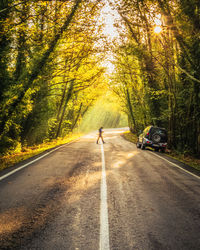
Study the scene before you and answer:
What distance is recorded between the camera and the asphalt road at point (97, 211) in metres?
3.24

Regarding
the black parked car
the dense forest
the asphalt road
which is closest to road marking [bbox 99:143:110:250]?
the asphalt road

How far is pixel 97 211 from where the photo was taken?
4340 mm

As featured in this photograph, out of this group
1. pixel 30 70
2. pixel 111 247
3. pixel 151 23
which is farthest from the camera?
pixel 151 23

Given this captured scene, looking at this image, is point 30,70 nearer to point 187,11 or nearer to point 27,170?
point 27,170

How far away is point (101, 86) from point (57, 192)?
24745 millimetres

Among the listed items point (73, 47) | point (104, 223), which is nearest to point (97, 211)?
point (104, 223)

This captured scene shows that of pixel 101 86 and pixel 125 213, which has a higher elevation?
pixel 101 86

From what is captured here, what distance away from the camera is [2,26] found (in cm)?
956

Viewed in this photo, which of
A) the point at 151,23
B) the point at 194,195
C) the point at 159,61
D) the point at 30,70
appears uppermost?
the point at 151,23

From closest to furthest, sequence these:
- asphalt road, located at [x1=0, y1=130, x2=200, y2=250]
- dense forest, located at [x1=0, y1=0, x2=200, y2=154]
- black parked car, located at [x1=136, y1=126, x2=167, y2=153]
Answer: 1. asphalt road, located at [x1=0, y1=130, x2=200, y2=250]
2. dense forest, located at [x1=0, y1=0, x2=200, y2=154]
3. black parked car, located at [x1=136, y1=126, x2=167, y2=153]

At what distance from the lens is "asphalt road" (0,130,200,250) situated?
3.24m

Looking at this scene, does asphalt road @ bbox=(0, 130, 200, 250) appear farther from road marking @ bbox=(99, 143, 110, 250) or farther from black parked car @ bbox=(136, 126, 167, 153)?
black parked car @ bbox=(136, 126, 167, 153)

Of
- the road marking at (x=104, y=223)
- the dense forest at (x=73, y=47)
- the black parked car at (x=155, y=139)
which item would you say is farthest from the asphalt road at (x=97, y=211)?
the black parked car at (x=155, y=139)

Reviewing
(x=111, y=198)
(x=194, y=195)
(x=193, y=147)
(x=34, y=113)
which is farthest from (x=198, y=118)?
(x=34, y=113)
